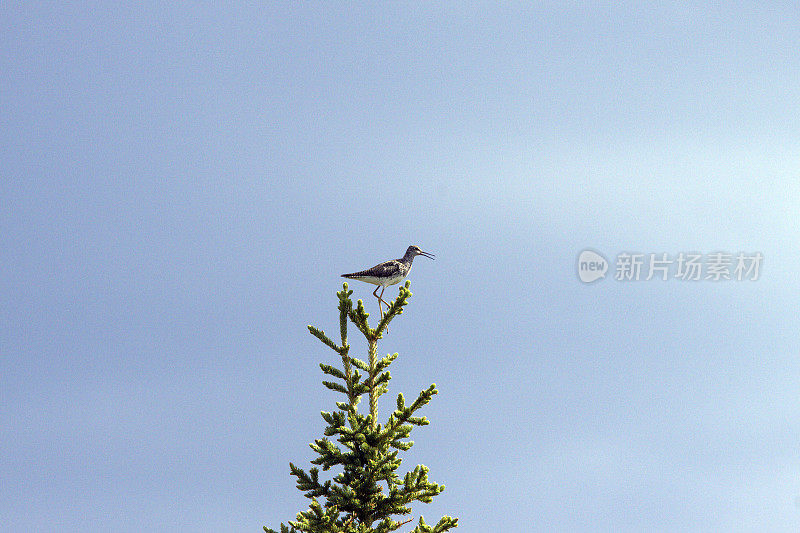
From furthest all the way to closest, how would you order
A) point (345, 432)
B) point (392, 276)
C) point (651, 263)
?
point (651, 263) < point (392, 276) < point (345, 432)

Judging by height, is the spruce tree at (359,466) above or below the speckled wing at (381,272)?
below

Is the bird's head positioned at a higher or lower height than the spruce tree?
higher

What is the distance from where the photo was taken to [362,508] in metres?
13.3

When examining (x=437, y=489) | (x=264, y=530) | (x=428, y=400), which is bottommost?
(x=264, y=530)

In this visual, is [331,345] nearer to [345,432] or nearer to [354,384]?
[354,384]

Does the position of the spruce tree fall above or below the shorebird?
below

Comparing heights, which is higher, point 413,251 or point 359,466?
point 413,251

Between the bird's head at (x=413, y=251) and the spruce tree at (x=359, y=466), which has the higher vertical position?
the bird's head at (x=413, y=251)

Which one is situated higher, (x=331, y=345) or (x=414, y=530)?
(x=331, y=345)

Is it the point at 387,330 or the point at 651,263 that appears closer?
the point at 387,330

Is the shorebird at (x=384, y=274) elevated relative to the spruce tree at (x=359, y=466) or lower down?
elevated

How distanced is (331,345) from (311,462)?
2.30 m

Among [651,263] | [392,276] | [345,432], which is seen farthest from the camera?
[651,263]

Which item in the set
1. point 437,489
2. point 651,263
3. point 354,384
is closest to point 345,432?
point 354,384
